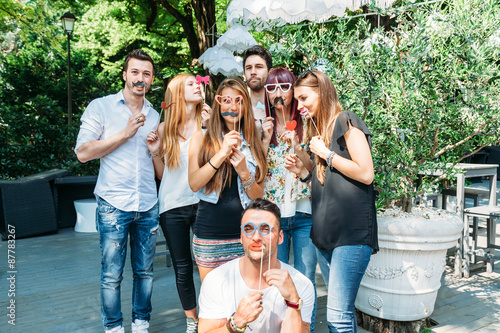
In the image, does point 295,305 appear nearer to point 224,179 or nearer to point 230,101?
point 224,179

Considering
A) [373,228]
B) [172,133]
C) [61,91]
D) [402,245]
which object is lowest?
[402,245]

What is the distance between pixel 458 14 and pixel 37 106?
789cm

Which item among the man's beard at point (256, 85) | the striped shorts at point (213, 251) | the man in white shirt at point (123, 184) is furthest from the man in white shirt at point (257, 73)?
the striped shorts at point (213, 251)

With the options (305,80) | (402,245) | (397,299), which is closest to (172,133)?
(305,80)

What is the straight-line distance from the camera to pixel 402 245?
10.6 ft

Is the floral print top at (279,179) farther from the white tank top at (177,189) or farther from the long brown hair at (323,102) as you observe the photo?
the white tank top at (177,189)

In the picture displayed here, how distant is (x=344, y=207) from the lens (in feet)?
7.48

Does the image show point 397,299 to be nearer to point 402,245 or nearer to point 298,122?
point 402,245

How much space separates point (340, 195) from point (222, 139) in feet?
2.68

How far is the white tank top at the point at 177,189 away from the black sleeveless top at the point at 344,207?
1.06 meters

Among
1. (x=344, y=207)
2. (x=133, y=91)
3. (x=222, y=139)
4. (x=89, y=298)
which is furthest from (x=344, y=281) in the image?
(x=89, y=298)

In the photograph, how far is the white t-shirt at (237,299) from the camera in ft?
6.41

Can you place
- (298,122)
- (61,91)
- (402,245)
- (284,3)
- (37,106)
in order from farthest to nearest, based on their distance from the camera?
(61,91) → (37,106) → (284,3) → (402,245) → (298,122)

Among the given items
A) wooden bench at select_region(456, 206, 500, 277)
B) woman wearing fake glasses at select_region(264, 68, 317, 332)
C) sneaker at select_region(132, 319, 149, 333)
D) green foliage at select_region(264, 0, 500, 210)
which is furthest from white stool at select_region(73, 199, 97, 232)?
wooden bench at select_region(456, 206, 500, 277)
